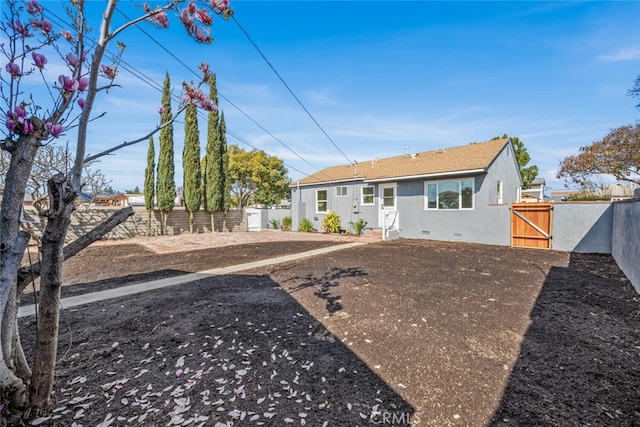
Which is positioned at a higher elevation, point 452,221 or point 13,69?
point 13,69

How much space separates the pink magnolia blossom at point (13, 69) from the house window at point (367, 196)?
1410cm

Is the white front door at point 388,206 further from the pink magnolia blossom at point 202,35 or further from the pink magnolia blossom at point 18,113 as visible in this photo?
the pink magnolia blossom at point 18,113

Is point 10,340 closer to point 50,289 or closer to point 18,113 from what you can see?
point 50,289

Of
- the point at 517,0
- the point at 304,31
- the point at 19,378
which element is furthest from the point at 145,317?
the point at 517,0

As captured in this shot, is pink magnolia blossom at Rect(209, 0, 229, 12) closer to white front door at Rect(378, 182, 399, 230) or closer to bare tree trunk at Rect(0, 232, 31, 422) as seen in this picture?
bare tree trunk at Rect(0, 232, 31, 422)

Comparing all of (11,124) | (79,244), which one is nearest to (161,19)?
(11,124)

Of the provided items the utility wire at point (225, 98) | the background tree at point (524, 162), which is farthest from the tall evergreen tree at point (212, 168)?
the background tree at point (524, 162)

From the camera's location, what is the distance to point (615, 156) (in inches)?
608

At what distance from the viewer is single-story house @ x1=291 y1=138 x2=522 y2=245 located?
1120 centimetres

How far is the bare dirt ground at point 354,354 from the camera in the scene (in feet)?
6.58

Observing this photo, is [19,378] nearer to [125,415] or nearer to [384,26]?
[125,415]

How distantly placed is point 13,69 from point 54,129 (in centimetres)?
38

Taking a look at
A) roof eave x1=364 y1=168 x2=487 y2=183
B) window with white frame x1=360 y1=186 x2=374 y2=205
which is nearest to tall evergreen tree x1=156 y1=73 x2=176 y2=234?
window with white frame x1=360 y1=186 x2=374 y2=205

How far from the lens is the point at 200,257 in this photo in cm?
842
